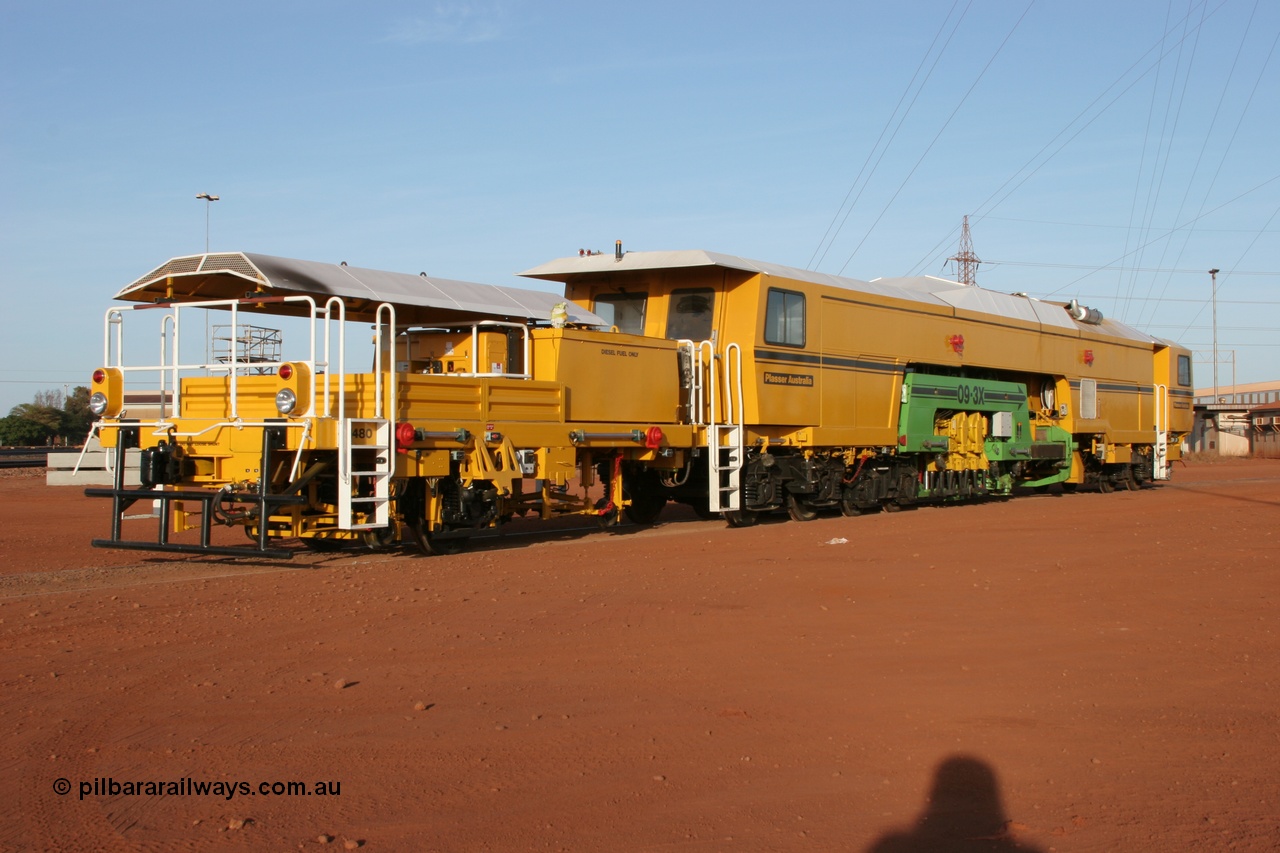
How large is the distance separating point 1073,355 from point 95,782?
2139 centimetres

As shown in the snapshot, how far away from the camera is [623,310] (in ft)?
51.4

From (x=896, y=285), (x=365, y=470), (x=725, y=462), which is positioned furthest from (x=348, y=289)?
(x=896, y=285)

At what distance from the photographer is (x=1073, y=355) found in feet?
75.1

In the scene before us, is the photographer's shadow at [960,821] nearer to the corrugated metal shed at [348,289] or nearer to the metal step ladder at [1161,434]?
the corrugated metal shed at [348,289]

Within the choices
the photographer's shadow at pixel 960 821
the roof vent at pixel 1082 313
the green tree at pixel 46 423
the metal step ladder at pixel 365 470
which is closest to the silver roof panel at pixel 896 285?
the roof vent at pixel 1082 313

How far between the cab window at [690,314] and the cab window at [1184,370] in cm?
1789

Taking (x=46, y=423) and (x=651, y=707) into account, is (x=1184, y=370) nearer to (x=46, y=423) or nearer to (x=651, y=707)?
(x=651, y=707)

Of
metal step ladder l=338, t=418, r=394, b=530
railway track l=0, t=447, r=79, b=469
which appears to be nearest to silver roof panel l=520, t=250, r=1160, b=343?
metal step ladder l=338, t=418, r=394, b=530

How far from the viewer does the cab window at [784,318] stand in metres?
15.0

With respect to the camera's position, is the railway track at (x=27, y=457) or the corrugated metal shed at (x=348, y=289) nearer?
the corrugated metal shed at (x=348, y=289)

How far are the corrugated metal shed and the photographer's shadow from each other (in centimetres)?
744

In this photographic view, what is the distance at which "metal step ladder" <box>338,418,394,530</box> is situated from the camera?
10.3 metres

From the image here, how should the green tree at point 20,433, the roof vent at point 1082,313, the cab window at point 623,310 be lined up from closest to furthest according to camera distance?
the cab window at point 623,310, the roof vent at point 1082,313, the green tree at point 20,433

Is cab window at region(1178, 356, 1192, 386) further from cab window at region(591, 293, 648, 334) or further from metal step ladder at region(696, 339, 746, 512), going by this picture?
cab window at region(591, 293, 648, 334)
